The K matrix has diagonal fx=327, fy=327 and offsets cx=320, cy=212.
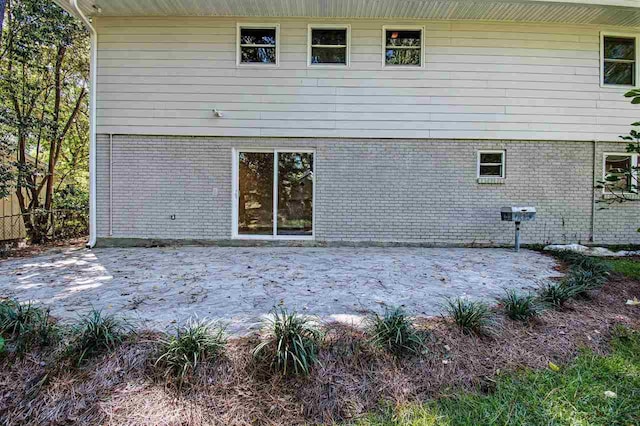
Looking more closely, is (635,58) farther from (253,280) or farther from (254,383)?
Answer: (254,383)

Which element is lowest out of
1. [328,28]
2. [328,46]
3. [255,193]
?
[255,193]

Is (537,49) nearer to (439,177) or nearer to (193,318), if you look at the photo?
(439,177)

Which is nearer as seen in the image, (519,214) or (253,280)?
(253,280)

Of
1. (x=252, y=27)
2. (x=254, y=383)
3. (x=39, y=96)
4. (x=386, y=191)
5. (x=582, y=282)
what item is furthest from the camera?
(x=39, y=96)

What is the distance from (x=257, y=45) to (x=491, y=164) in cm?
595

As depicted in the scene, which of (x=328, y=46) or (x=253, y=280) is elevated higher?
(x=328, y=46)

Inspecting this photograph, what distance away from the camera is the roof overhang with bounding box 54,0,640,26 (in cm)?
661

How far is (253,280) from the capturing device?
455cm

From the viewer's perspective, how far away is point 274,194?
742cm

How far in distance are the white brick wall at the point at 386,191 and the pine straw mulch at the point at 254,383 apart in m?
4.67

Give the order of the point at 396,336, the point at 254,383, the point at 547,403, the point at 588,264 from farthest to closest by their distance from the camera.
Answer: the point at 588,264 → the point at 396,336 → the point at 254,383 → the point at 547,403

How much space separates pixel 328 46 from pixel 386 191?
137 inches

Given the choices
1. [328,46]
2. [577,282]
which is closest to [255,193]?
[328,46]

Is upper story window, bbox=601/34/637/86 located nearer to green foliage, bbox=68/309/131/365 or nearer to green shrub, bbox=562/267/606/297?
green shrub, bbox=562/267/606/297
